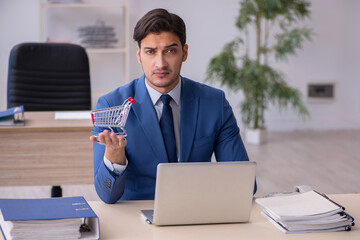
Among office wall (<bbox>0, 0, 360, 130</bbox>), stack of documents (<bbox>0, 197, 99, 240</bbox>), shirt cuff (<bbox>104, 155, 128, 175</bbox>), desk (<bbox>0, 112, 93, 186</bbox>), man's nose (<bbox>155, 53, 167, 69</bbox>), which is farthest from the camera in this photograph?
office wall (<bbox>0, 0, 360, 130</bbox>)

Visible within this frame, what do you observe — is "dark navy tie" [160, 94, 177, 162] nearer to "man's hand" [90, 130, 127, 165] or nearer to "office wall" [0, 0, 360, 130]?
"man's hand" [90, 130, 127, 165]

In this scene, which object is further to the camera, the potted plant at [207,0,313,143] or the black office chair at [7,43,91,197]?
the potted plant at [207,0,313,143]

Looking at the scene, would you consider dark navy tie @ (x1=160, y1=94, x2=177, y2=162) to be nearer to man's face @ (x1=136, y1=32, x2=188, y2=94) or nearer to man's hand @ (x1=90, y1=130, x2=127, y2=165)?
man's face @ (x1=136, y1=32, x2=188, y2=94)

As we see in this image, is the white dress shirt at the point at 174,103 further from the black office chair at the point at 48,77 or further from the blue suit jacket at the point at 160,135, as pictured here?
the black office chair at the point at 48,77

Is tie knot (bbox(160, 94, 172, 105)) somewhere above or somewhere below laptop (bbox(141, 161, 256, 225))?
above

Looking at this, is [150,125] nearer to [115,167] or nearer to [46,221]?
[115,167]

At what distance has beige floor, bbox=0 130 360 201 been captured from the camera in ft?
13.5


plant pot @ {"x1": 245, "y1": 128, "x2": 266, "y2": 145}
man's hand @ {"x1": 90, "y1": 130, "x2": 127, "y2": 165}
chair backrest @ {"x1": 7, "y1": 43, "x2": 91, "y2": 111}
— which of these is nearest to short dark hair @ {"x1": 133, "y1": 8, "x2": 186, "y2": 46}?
man's hand @ {"x1": 90, "y1": 130, "x2": 127, "y2": 165}

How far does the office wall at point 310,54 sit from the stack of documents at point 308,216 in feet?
14.6

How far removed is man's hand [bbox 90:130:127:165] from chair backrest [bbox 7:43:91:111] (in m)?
1.87

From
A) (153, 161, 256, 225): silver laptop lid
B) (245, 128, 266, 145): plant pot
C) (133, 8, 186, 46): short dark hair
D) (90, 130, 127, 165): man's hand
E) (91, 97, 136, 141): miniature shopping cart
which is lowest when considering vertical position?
(245, 128, 266, 145): plant pot

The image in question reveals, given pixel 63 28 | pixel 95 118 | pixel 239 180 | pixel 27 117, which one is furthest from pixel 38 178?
pixel 63 28

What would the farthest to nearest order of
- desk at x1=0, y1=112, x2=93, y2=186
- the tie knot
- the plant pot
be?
the plant pot < desk at x1=0, y1=112, x2=93, y2=186 < the tie knot

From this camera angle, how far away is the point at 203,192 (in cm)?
149
